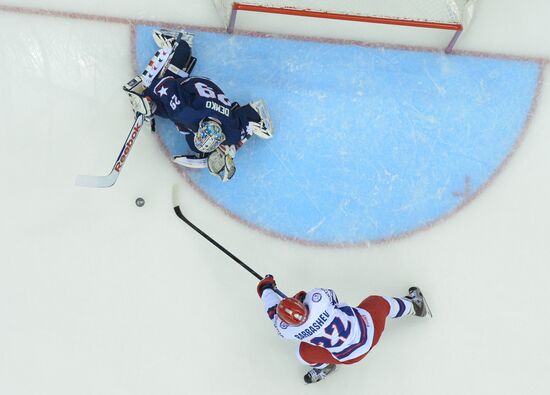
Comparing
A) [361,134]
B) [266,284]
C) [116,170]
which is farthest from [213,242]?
[361,134]

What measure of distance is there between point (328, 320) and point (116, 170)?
133 cm

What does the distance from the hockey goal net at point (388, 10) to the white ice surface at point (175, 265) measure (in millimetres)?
166

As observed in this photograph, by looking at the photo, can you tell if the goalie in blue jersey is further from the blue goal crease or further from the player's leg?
the player's leg

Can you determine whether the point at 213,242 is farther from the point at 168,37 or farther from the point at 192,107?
the point at 168,37

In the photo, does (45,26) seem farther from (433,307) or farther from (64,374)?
(433,307)

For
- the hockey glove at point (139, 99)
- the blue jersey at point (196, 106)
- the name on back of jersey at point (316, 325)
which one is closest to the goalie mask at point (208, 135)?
the blue jersey at point (196, 106)

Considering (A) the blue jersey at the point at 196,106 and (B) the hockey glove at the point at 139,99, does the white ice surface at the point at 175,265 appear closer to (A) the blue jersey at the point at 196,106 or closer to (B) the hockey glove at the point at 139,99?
(B) the hockey glove at the point at 139,99

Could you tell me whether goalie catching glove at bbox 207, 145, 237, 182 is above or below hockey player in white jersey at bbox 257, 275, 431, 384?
above

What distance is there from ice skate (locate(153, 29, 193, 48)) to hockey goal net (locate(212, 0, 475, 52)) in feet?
0.75

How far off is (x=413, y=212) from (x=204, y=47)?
58.5 inches

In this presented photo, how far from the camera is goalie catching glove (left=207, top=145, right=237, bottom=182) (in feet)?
10.6

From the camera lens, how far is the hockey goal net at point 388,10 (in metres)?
3.28

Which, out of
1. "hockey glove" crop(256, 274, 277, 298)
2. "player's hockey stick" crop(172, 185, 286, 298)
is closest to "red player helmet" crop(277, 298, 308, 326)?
"hockey glove" crop(256, 274, 277, 298)

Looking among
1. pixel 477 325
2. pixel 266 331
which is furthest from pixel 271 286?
pixel 477 325
